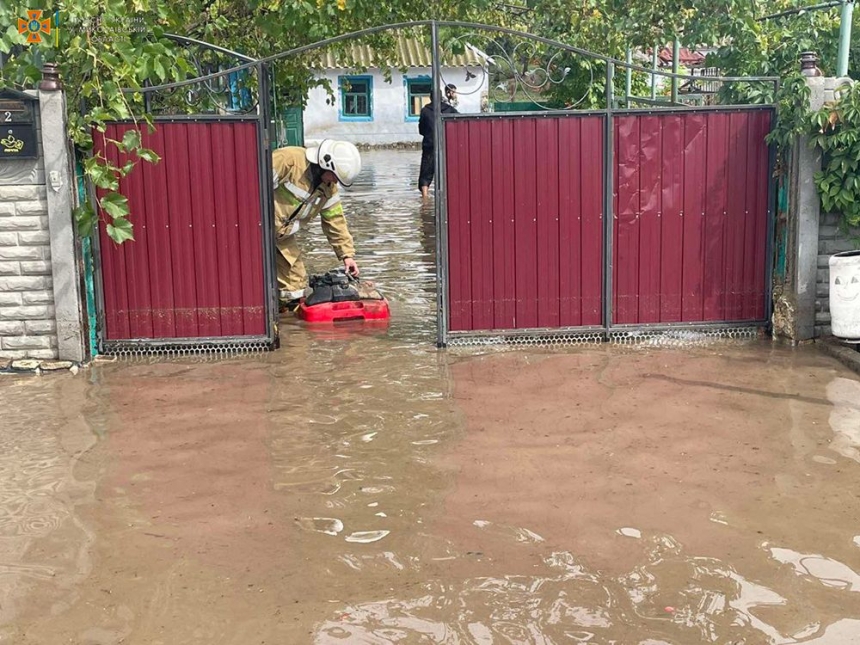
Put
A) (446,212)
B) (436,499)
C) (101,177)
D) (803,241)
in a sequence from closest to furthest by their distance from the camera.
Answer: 1. (436,499)
2. (101,177)
3. (803,241)
4. (446,212)

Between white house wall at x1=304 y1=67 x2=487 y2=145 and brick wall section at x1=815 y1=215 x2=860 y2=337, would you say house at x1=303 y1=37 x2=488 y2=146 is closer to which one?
white house wall at x1=304 y1=67 x2=487 y2=145

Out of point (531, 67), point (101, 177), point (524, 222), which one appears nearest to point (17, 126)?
point (101, 177)

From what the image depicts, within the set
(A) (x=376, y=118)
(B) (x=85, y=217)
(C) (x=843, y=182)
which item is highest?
(A) (x=376, y=118)

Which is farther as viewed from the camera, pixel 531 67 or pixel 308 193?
pixel 531 67

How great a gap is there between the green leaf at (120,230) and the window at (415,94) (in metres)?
30.5

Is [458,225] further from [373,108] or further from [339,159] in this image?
[373,108]

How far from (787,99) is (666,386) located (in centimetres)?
262

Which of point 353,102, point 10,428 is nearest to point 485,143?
point 10,428

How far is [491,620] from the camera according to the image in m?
4.21

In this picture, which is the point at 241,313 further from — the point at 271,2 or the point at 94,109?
the point at 271,2

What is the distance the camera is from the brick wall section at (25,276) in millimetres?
8141

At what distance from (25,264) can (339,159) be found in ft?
9.17

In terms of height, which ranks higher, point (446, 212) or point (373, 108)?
point (373, 108)

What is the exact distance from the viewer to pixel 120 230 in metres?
8.00
